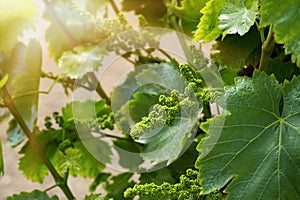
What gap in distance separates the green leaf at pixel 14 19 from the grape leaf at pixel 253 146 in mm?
268

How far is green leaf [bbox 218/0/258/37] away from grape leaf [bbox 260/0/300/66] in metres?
0.02

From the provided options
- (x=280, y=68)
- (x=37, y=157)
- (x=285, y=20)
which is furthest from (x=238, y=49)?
(x=37, y=157)

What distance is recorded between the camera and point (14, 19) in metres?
0.59

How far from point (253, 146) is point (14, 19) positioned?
0.30 m

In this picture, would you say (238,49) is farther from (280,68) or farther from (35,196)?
(35,196)

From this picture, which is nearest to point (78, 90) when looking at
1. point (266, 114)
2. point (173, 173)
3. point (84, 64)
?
point (84, 64)

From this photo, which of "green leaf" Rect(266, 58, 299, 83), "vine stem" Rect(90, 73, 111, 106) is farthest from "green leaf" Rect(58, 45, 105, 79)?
"green leaf" Rect(266, 58, 299, 83)

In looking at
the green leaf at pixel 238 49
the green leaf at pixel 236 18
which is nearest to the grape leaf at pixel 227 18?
the green leaf at pixel 236 18

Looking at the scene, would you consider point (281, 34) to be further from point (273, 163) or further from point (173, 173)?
point (173, 173)

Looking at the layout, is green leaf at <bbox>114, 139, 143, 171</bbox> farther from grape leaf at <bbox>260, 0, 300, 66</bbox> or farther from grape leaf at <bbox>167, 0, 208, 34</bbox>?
grape leaf at <bbox>260, 0, 300, 66</bbox>

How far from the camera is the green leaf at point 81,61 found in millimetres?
584

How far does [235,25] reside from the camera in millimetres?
381

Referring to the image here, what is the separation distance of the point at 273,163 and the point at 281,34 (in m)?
0.09

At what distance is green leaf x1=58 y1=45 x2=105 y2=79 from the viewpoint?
1.92ft
